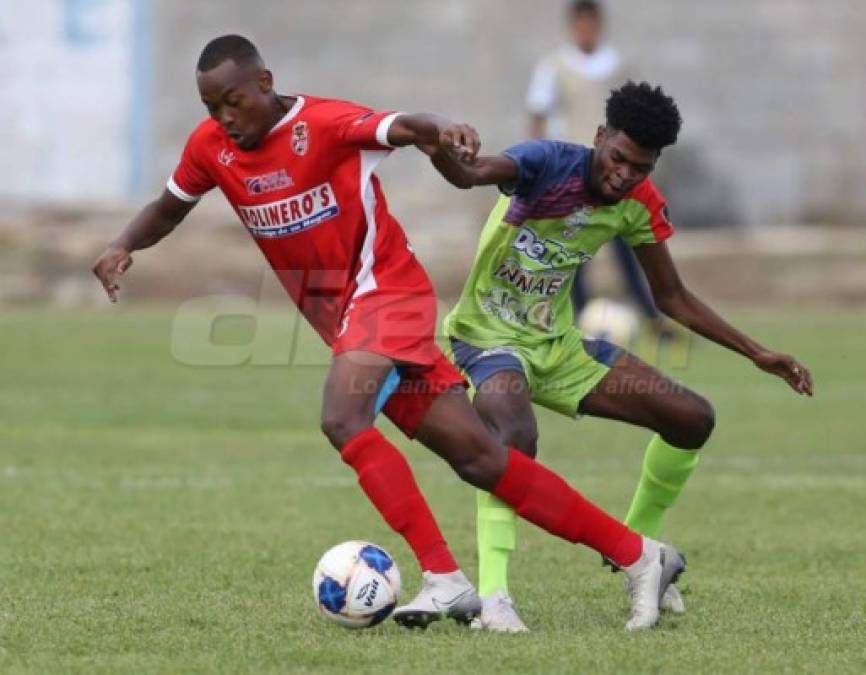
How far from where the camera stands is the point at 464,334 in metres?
6.98

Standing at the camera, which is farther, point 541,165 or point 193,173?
point 541,165

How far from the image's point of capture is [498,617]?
6.00 meters

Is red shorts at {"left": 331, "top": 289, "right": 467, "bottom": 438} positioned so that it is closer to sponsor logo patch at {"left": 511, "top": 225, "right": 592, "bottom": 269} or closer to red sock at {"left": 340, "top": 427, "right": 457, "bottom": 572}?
red sock at {"left": 340, "top": 427, "right": 457, "bottom": 572}

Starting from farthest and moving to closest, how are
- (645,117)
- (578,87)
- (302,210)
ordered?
(578,87) < (645,117) < (302,210)

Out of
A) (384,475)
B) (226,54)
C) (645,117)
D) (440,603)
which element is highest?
(226,54)

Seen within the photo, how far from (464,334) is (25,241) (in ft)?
53.4

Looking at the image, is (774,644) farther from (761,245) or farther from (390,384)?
(761,245)

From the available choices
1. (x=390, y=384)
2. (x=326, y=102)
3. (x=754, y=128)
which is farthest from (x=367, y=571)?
(x=754, y=128)

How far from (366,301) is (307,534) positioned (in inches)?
91.7

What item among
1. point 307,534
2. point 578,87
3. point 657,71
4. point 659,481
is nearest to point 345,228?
point 659,481

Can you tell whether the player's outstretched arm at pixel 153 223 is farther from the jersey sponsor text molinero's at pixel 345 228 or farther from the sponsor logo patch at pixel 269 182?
the sponsor logo patch at pixel 269 182

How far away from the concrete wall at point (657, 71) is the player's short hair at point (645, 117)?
59.3 feet

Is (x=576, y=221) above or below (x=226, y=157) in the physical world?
below

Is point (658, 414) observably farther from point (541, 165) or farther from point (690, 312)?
point (541, 165)
